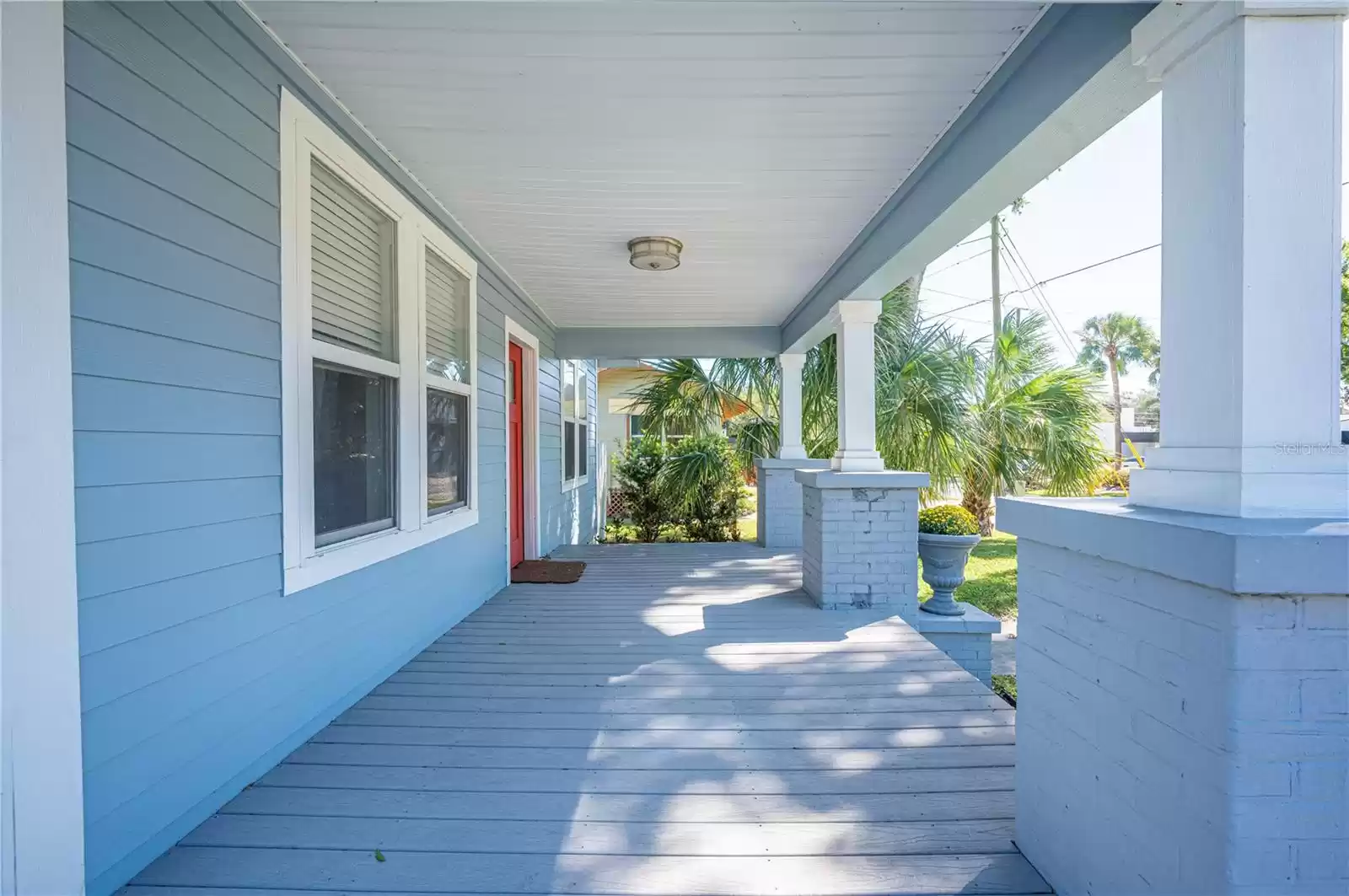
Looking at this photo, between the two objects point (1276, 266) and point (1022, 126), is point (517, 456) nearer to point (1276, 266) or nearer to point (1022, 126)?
point (1022, 126)

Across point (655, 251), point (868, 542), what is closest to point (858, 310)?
point (655, 251)

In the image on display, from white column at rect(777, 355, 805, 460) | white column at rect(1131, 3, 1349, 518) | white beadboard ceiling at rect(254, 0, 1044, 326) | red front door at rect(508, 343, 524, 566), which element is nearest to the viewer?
white column at rect(1131, 3, 1349, 518)

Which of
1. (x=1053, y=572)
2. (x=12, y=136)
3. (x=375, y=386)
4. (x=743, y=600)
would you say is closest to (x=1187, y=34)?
(x=1053, y=572)

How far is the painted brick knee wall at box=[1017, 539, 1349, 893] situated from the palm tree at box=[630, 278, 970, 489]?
12.0ft

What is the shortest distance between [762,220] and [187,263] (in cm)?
265

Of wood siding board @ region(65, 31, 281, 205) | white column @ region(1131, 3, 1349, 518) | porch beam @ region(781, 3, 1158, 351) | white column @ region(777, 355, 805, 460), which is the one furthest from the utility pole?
wood siding board @ region(65, 31, 281, 205)

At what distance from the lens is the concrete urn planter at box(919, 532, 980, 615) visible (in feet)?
12.0

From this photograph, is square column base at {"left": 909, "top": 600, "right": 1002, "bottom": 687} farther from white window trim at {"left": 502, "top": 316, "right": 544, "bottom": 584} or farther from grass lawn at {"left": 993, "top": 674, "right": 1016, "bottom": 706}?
white window trim at {"left": 502, "top": 316, "right": 544, "bottom": 584}

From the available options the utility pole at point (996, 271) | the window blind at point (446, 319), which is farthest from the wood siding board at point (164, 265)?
the utility pole at point (996, 271)

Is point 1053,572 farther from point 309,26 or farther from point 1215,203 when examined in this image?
point 309,26

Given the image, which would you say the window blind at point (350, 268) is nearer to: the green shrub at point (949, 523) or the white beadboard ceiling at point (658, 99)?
the white beadboard ceiling at point (658, 99)

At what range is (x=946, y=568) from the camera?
3697 mm

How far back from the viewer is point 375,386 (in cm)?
266

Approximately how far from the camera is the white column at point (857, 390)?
405cm
